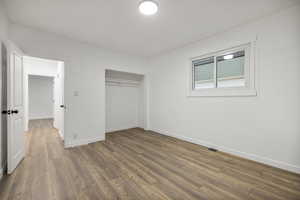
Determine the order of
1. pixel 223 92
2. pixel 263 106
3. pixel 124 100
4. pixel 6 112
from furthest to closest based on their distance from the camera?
pixel 124 100
pixel 223 92
pixel 263 106
pixel 6 112

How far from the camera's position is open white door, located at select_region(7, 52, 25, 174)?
1.91 metres

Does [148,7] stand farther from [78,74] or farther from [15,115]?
[15,115]

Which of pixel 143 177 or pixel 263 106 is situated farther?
pixel 263 106

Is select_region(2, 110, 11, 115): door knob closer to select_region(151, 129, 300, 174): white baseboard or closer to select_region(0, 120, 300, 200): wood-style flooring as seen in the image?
select_region(0, 120, 300, 200): wood-style flooring

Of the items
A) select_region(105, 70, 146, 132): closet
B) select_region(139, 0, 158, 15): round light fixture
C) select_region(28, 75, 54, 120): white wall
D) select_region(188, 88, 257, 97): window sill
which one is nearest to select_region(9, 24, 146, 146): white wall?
select_region(105, 70, 146, 132): closet

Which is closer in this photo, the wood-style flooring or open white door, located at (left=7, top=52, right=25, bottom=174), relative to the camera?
the wood-style flooring

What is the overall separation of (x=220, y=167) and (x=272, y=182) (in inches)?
24.9

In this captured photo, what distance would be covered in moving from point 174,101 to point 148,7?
249 cm

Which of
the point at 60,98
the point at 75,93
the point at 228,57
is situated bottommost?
the point at 60,98

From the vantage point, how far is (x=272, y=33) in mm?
2121

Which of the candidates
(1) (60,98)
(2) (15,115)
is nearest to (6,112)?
→ (2) (15,115)

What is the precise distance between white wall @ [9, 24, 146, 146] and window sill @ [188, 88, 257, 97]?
2.52 m

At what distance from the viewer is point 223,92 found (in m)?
2.70

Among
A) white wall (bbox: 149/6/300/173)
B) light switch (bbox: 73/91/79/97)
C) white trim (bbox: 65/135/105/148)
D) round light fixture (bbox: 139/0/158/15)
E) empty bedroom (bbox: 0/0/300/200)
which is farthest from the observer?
A: light switch (bbox: 73/91/79/97)
